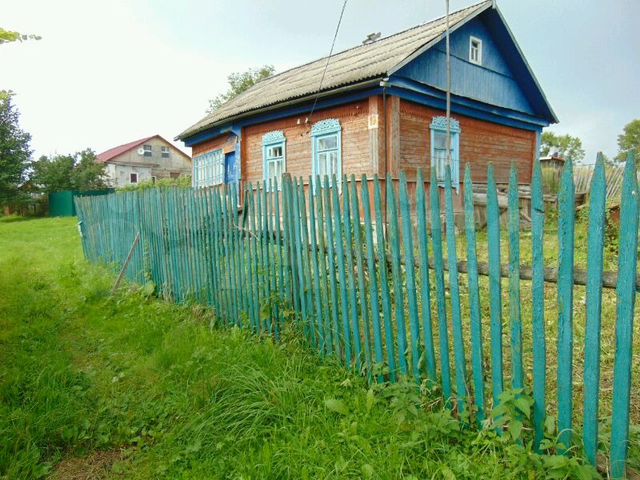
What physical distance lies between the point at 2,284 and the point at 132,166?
35323mm

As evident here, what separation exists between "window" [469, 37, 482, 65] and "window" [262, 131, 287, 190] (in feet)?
18.6

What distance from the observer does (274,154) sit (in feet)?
39.0

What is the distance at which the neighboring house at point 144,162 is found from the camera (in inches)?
1478

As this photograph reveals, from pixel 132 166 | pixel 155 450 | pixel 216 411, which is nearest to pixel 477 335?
pixel 216 411

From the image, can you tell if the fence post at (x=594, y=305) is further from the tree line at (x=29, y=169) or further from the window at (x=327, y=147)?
the tree line at (x=29, y=169)

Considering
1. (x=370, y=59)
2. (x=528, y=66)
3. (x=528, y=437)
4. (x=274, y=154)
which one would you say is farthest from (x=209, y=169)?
(x=528, y=437)

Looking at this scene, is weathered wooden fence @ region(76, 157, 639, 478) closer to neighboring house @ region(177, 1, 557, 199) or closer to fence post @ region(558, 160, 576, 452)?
Result: fence post @ region(558, 160, 576, 452)

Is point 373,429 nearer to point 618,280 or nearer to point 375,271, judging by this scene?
point 375,271

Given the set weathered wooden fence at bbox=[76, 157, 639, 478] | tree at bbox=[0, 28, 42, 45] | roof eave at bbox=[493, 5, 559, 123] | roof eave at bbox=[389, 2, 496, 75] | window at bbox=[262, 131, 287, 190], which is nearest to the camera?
weathered wooden fence at bbox=[76, 157, 639, 478]

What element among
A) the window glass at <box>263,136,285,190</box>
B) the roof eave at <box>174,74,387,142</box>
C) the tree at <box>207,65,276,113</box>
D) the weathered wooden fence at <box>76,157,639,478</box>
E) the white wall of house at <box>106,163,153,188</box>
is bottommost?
the weathered wooden fence at <box>76,157,639,478</box>

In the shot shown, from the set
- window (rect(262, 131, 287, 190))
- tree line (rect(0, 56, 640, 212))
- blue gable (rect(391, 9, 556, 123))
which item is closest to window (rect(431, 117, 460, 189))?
blue gable (rect(391, 9, 556, 123))

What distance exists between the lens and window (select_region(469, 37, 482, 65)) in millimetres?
11336

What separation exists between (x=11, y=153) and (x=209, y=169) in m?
21.2

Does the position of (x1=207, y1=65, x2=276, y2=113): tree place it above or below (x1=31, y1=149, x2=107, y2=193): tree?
above
